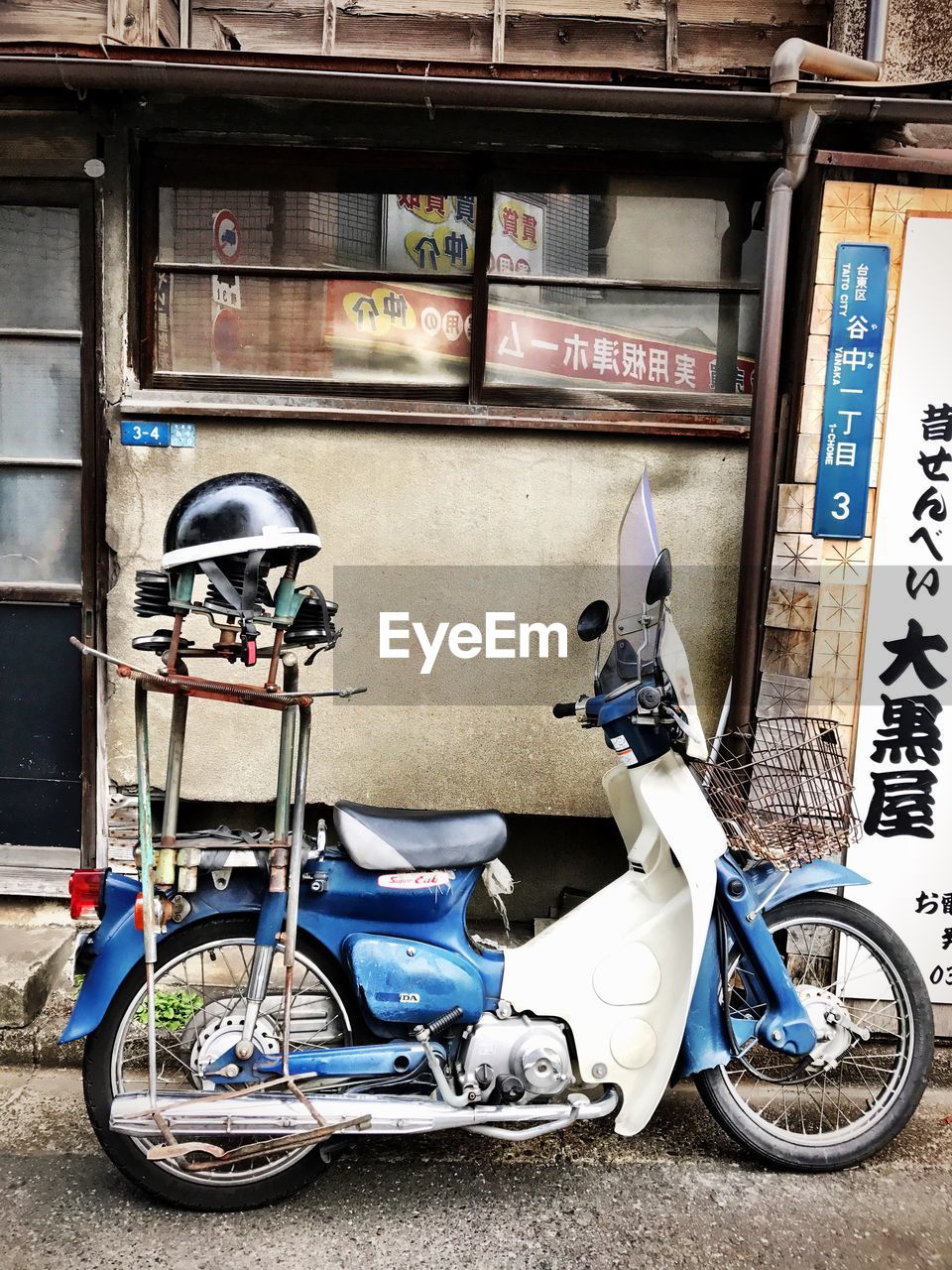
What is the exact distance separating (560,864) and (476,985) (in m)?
1.98

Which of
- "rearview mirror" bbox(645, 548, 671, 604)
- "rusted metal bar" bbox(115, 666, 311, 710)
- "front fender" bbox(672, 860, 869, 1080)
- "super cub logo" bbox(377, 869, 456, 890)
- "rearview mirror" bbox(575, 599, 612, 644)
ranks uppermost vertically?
"rearview mirror" bbox(645, 548, 671, 604)

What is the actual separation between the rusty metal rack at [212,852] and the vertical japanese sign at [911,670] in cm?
261

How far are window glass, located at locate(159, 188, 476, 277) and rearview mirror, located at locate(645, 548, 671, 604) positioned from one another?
246cm

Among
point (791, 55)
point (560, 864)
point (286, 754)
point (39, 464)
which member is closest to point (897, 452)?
point (791, 55)

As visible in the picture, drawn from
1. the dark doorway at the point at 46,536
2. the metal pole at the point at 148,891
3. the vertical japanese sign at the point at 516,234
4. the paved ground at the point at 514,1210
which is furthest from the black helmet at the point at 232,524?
the vertical japanese sign at the point at 516,234

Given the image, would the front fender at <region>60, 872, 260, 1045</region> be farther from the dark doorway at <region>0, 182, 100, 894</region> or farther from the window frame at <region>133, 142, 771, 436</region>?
the window frame at <region>133, 142, 771, 436</region>

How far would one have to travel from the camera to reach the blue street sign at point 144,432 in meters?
4.75

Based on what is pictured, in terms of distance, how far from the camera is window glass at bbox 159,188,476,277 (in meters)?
4.85

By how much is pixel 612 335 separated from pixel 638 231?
55 centimetres

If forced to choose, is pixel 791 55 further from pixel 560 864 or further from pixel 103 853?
pixel 103 853

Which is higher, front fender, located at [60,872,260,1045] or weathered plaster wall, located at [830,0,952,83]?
weathered plaster wall, located at [830,0,952,83]

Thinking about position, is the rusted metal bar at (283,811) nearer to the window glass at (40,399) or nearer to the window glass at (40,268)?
the window glass at (40,399)

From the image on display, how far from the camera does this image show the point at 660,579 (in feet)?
10.4

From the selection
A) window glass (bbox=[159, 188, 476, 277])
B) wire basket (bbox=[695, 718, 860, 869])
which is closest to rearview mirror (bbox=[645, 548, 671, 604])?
wire basket (bbox=[695, 718, 860, 869])
